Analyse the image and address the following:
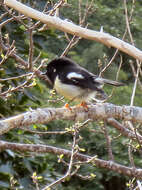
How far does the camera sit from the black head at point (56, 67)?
5.07m

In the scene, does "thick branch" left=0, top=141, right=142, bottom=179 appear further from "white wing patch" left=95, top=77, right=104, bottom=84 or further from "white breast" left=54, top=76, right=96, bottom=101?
"white wing patch" left=95, top=77, right=104, bottom=84

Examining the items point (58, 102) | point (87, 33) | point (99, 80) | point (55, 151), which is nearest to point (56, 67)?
point (99, 80)

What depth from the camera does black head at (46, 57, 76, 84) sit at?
5075 mm

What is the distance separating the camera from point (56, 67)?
5078 millimetres

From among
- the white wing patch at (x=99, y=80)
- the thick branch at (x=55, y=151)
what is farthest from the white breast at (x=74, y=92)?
the thick branch at (x=55, y=151)

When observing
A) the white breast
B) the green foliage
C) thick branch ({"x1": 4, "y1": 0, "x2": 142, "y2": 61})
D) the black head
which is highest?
thick branch ({"x1": 4, "y1": 0, "x2": 142, "y2": 61})

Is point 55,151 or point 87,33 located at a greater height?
point 87,33

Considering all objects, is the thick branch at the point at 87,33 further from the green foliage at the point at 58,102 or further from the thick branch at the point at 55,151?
the thick branch at the point at 55,151

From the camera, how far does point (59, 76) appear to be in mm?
4988

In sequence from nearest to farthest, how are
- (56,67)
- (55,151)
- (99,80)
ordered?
(99,80) → (55,151) → (56,67)

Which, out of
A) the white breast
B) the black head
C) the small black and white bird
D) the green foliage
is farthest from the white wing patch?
the black head

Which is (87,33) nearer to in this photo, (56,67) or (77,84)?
(77,84)

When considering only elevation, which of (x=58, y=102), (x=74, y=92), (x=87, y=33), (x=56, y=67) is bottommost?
(x=58, y=102)

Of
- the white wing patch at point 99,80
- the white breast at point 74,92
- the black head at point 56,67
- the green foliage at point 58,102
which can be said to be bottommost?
the green foliage at point 58,102
